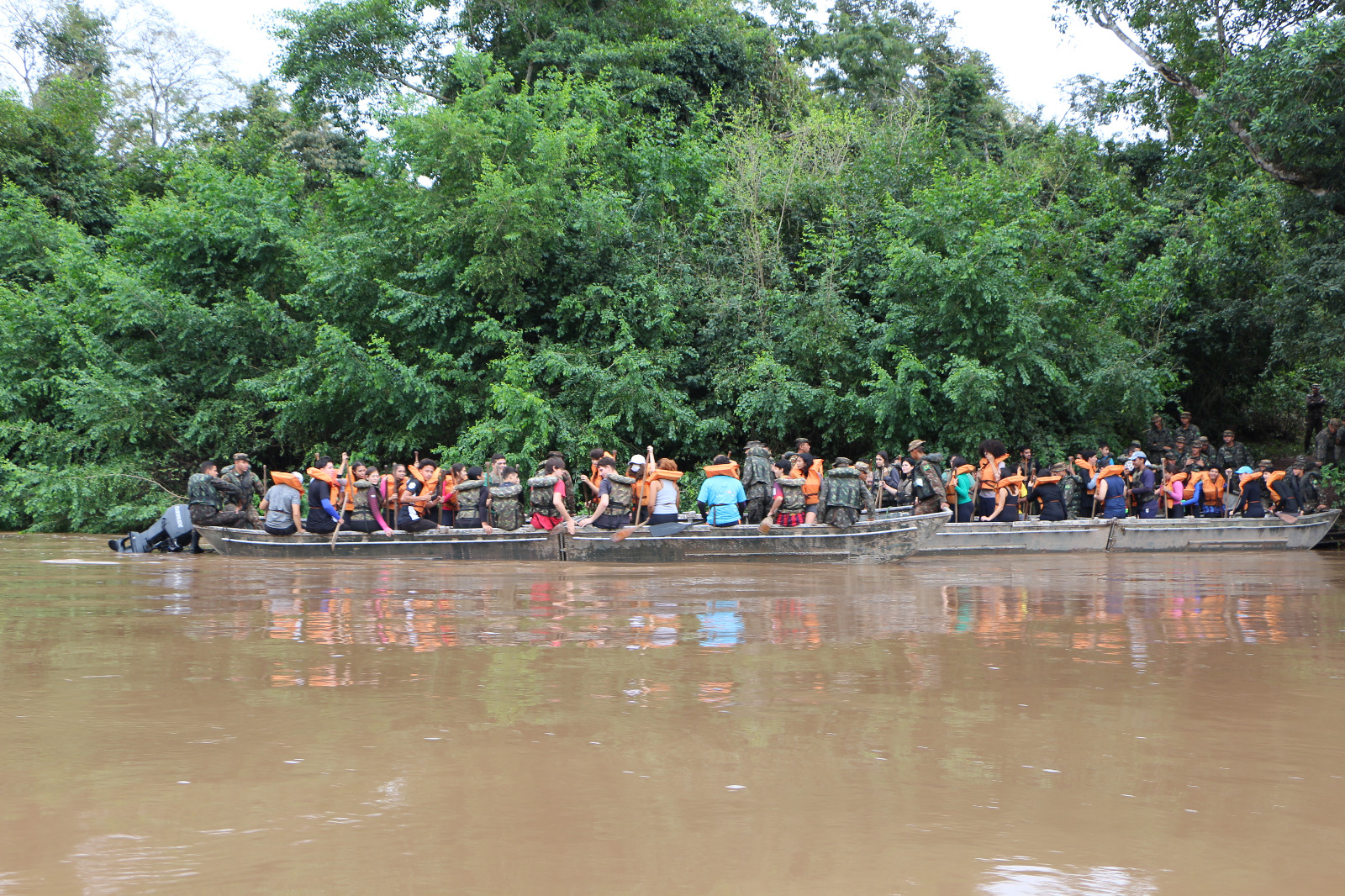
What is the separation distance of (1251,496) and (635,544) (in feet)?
37.4

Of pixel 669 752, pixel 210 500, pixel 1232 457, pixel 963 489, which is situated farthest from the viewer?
pixel 1232 457

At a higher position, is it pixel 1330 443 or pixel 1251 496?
pixel 1330 443

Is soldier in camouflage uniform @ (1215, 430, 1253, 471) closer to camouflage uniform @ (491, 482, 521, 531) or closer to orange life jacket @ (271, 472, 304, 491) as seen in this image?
camouflage uniform @ (491, 482, 521, 531)

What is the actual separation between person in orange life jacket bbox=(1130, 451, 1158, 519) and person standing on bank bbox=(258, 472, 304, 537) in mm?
13214

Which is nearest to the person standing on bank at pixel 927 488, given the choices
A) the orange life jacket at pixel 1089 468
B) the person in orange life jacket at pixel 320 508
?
the orange life jacket at pixel 1089 468

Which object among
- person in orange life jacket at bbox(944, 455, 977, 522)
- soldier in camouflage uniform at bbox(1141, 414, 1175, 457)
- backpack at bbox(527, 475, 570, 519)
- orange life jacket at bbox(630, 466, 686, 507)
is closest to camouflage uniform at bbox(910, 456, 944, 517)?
person in orange life jacket at bbox(944, 455, 977, 522)

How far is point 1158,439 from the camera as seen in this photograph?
2333 centimetres

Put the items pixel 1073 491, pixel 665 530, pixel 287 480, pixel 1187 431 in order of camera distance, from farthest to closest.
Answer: pixel 1187 431 → pixel 1073 491 → pixel 287 480 → pixel 665 530

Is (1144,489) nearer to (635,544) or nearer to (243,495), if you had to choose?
(635,544)

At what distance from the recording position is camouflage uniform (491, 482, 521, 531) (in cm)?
1585

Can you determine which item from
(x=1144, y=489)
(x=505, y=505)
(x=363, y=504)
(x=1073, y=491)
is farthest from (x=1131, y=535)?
(x=363, y=504)

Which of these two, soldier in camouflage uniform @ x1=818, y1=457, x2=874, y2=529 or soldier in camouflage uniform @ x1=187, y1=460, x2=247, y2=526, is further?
soldier in camouflage uniform @ x1=187, y1=460, x2=247, y2=526

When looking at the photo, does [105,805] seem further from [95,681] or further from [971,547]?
[971,547]

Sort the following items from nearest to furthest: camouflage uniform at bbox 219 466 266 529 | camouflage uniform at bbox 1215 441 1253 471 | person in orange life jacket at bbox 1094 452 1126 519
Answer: camouflage uniform at bbox 219 466 266 529, person in orange life jacket at bbox 1094 452 1126 519, camouflage uniform at bbox 1215 441 1253 471
